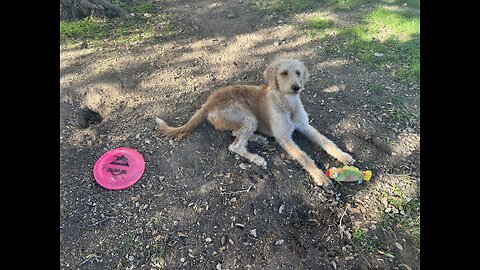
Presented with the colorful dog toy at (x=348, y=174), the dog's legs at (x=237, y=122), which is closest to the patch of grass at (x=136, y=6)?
the dog's legs at (x=237, y=122)

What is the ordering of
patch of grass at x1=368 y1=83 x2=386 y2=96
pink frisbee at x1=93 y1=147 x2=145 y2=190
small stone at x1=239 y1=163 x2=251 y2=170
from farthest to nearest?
1. patch of grass at x1=368 y1=83 x2=386 y2=96
2. small stone at x1=239 y1=163 x2=251 y2=170
3. pink frisbee at x1=93 y1=147 x2=145 y2=190

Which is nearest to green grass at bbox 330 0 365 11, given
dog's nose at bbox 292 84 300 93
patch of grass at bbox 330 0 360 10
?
patch of grass at bbox 330 0 360 10

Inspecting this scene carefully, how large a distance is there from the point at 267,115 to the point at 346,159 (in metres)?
1.08

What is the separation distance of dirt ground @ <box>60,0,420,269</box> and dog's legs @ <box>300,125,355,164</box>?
103mm

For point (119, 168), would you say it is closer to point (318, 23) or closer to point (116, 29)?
point (116, 29)

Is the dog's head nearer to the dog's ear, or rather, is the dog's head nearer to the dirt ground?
the dog's ear

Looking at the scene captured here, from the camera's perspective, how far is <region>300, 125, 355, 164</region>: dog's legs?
445 cm

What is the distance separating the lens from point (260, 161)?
4391mm

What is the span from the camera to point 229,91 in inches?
189

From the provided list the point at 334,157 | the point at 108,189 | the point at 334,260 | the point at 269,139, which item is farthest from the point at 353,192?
the point at 108,189

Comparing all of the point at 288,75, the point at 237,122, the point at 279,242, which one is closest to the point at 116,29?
the point at 237,122

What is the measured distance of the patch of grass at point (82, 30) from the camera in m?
6.47
